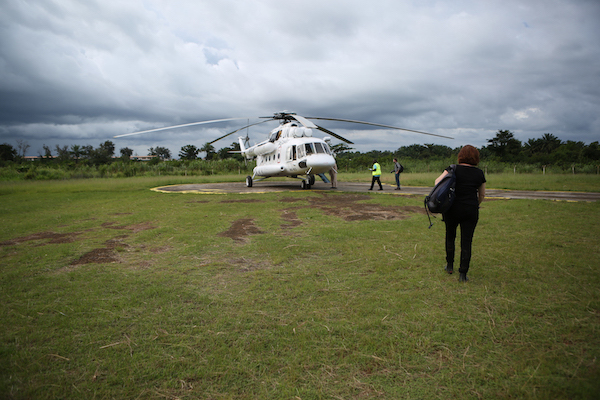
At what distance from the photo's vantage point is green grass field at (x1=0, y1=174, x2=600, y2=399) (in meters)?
2.20

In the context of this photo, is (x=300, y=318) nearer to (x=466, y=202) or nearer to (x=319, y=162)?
(x=466, y=202)

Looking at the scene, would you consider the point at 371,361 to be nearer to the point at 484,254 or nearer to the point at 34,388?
the point at 34,388

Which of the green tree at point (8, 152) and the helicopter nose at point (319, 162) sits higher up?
the green tree at point (8, 152)

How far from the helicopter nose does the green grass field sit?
9.21 m

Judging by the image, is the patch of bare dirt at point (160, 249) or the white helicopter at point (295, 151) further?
the white helicopter at point (295, 151)

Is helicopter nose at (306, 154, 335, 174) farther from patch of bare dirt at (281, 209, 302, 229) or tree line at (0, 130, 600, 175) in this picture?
tree line at (0, 130, 600, 175)

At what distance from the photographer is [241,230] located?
7059mm

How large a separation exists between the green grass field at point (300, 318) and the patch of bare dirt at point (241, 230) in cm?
38

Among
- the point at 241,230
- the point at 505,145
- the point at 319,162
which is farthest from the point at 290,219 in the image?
the point at 505,145

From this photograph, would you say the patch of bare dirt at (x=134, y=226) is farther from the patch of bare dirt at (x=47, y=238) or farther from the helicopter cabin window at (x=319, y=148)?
the helicopter cabin window at (x=319, y=148)

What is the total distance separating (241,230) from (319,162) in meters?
8.61

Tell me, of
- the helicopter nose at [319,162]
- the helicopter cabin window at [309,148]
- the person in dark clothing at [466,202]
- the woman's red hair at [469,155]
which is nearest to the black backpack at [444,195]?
the person in dark clothing at [466,202]

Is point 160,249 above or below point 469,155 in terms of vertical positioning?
below

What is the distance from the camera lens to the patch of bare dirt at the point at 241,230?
6470 millimetres
